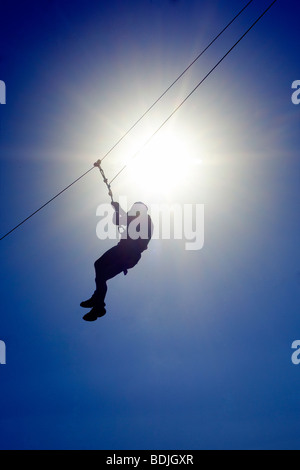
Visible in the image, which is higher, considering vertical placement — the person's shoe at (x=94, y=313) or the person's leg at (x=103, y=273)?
the person's leg at (x=103, y=273)

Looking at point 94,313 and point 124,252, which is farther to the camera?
point 124,252

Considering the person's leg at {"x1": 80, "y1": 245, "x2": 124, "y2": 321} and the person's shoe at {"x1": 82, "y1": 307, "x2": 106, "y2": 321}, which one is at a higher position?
the person's leg at {"x1": 80, "y1": 245, "x2": 124, "y2": 321}

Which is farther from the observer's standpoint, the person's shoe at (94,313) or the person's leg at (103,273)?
the person's leg at (103,273)

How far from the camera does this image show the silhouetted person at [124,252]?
21.1 feet

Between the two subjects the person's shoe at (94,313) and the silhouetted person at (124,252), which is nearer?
the person's shoe at (94,313)

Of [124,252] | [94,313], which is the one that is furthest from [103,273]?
[94,313]

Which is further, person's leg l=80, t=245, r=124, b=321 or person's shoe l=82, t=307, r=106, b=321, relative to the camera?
person's leg l=80, t=245, r=124, b=321

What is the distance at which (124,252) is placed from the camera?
652 centimetres

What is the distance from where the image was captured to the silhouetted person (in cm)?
644

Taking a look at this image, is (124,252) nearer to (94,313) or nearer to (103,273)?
(103,273)

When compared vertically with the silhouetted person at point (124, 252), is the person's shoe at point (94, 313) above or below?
below
